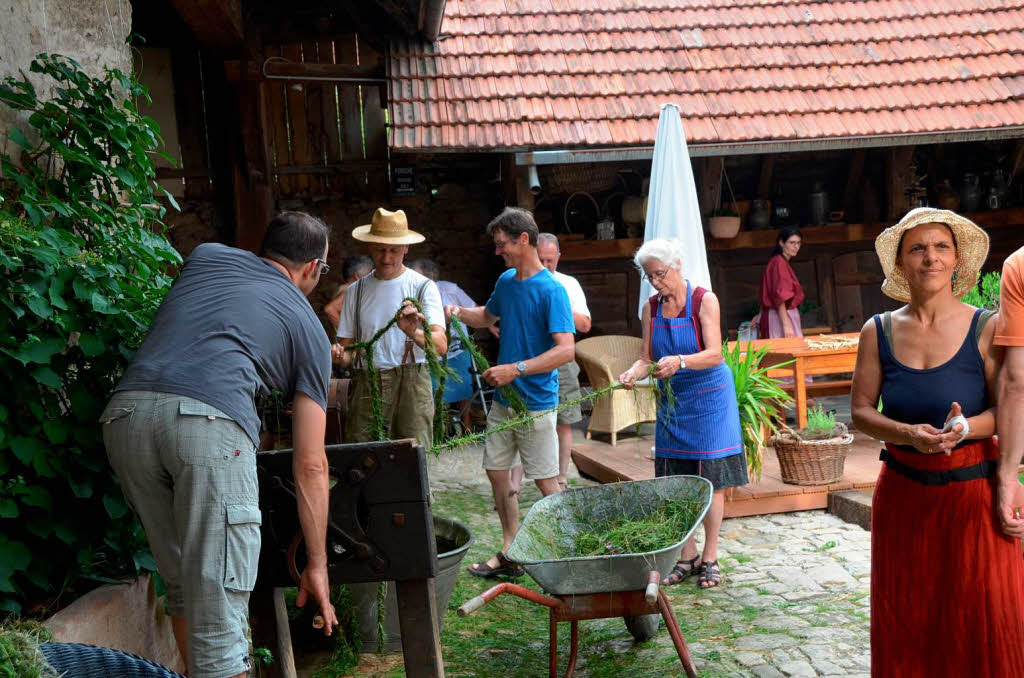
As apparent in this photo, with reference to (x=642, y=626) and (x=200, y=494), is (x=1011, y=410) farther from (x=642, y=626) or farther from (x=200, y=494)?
(x=200, y=494)

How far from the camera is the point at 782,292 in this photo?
9508 mm

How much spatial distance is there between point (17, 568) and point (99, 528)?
1.11ft

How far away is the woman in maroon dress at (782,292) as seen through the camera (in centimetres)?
953

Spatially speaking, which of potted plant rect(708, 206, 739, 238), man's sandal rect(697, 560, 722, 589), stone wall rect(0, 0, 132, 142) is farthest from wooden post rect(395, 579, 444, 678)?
potted plant rect(708, 206, 739, 238)

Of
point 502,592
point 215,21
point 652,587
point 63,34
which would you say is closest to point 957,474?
point 652,587

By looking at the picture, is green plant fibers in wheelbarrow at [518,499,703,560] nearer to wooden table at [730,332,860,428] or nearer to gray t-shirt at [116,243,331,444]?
gray t-shirt at [116,243,331,444]

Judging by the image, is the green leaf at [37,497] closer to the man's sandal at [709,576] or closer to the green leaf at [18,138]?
the green leaf at [18,138]

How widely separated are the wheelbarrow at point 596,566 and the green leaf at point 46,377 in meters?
1.53

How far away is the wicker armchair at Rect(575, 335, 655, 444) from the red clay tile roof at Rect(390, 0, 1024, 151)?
1.96 meters

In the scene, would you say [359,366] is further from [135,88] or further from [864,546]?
[864,546]

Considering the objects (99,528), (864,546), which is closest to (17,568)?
(99,528)

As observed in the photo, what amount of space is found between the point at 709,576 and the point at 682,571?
6.2 inches

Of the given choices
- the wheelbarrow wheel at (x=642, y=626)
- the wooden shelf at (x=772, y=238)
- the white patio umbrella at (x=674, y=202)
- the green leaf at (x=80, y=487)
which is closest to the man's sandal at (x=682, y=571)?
the wheelbarrow wheel at (x=642, y=626)

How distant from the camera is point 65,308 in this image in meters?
3.07
